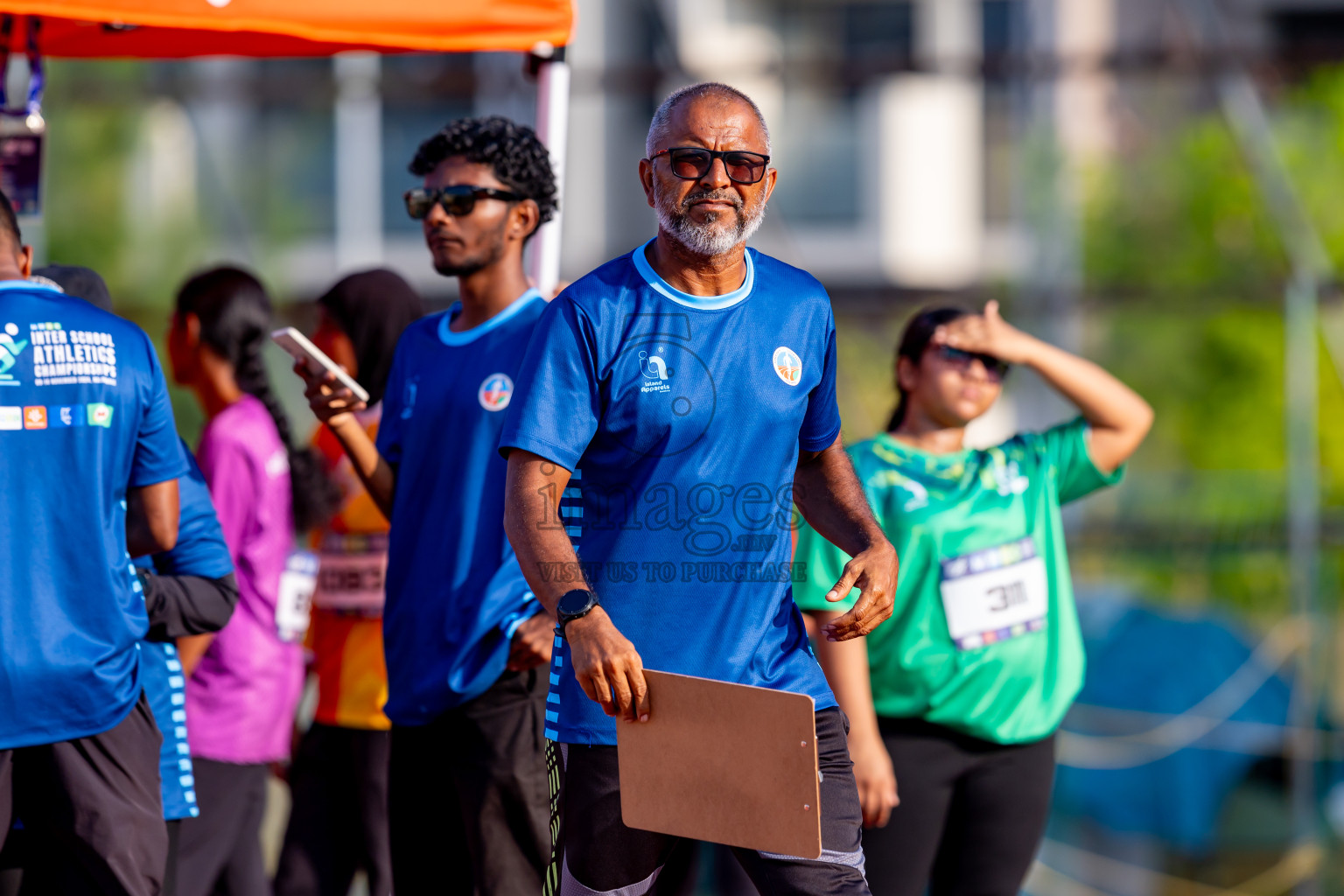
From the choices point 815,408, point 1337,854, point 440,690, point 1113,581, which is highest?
point 815,408

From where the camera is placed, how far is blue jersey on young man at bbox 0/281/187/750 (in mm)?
2867

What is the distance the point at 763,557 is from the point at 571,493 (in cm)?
35

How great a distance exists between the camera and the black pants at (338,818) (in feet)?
12.6

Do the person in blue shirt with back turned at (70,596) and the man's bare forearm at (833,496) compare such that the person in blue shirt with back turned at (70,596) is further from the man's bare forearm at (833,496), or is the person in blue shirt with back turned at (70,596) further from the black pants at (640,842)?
the man's bare forearm at (833,496)

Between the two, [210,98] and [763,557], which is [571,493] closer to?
[763,557]

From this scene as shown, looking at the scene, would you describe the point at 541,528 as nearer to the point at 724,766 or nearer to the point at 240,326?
the point at 724,766

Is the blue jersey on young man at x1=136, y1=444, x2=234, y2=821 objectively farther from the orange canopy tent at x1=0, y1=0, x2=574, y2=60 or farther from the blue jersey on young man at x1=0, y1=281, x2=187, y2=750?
the orange canopy tent at x1=0, y1=0, x2=574, y2=60

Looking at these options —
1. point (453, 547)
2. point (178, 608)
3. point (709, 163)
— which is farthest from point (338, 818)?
point (709, 163)

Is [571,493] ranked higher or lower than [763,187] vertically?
lower

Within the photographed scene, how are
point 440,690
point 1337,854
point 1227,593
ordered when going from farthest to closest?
point 1227,593, point 1337,854, point 440,690

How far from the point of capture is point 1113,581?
845cm

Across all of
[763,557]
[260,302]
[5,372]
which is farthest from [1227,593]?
[5,372]

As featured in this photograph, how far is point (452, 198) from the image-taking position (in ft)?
11.5

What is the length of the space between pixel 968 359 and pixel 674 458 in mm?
1471
